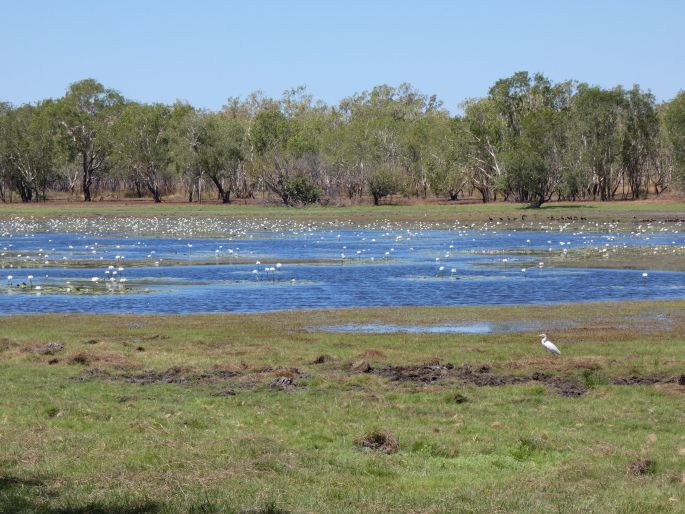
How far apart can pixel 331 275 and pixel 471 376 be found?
78.7ft

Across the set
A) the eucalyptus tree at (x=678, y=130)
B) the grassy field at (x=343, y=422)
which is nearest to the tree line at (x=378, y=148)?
the eucalyptus tree at (x=678, y=130)

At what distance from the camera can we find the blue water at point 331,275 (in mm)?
32656

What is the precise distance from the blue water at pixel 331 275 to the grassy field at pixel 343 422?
28.2 ft

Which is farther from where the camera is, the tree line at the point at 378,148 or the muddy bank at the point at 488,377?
the tree line at the point at 378,148

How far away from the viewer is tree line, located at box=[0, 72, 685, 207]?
109 meters

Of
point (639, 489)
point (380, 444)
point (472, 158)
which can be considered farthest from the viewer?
point (472, 158)

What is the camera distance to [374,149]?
12694cm

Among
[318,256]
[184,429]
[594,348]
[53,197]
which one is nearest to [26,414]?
[184,429]

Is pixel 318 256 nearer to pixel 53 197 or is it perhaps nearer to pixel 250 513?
pixel 250 513

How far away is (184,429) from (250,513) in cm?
401

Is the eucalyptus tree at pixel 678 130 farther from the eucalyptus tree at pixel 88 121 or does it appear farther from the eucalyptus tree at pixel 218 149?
the eucalyptus tree at pixel 88 121

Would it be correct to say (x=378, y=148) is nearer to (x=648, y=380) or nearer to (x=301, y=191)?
(x=301, y=191)

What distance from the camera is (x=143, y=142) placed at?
133m

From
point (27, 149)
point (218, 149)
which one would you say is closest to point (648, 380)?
point (218, 149)
